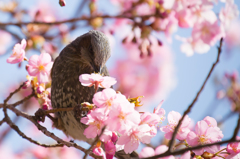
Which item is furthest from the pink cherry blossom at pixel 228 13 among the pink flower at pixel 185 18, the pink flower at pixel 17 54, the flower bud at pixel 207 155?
the pink flower at pixel 17 54

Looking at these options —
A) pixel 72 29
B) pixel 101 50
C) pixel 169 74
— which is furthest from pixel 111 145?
pixel 169 74

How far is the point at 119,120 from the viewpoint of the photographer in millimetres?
1330

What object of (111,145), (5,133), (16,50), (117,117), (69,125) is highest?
(16,50)

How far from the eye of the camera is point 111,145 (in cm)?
144

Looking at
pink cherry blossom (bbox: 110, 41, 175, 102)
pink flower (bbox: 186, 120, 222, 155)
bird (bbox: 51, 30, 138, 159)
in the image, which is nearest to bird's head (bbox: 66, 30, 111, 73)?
bird (bbox: 51, 30, 138, 159)

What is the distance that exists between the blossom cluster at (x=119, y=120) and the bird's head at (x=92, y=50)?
0.77m

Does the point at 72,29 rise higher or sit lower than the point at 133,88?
higher

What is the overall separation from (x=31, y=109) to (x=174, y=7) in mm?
2190

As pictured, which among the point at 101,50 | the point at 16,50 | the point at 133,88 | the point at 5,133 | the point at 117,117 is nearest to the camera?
the point at 117,117

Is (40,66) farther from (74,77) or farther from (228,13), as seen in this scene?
(228,13)

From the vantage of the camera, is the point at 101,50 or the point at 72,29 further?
the point at 72,29

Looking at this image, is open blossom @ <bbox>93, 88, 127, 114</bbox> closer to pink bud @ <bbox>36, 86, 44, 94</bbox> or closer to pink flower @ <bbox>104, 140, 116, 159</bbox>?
pink flower @ <bbox>104, 140, 116, 159</bbox>

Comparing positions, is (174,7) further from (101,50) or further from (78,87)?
(78,87)

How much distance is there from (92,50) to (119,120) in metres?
1.08
